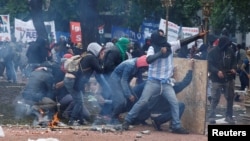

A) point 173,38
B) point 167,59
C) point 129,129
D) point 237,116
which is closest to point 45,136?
point 129,129

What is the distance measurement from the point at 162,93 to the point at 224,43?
2.56 meters

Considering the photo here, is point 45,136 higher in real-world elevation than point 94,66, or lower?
lower

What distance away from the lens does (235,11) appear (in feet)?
69.8

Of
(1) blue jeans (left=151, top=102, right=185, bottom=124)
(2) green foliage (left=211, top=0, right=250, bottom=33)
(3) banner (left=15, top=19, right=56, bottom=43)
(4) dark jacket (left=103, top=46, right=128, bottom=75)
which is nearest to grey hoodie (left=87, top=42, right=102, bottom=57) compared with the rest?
(4) dark jacket (left=103, top=46, right=128, bottom=75)

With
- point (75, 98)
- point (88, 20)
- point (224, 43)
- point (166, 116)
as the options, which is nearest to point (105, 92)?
point (75, 98)

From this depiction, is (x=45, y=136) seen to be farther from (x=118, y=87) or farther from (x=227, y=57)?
(x=227, y=57)

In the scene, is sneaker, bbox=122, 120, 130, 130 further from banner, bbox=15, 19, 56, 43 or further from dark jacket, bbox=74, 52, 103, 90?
banner, bbox=15, 19, 56, 43

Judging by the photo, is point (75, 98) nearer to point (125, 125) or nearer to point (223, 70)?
point (125, 125)

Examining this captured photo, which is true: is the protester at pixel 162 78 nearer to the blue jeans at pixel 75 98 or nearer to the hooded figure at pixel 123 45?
the blue jeans at pixel 75 98

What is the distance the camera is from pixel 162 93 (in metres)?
10.4

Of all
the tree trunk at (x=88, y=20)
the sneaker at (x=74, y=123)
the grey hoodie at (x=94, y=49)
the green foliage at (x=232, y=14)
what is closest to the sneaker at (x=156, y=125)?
the sneaker at (x=74, y=123)

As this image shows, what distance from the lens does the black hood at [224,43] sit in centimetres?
1234

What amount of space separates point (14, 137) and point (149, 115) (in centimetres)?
251

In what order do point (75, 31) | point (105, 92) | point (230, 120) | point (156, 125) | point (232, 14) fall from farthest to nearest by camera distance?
point (75, 31) < point (232, 14) < point (230, 120) < point (105, 92) < point (156, 125)
